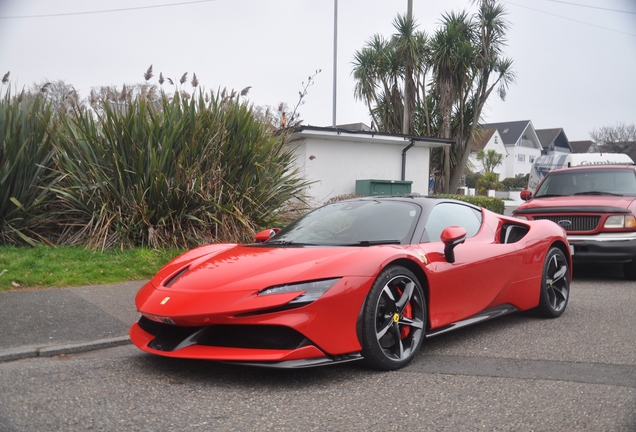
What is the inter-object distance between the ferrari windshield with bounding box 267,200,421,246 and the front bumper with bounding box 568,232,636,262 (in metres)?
4.67

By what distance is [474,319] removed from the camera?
16.9ft

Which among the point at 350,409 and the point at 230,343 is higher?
the point at 230,343

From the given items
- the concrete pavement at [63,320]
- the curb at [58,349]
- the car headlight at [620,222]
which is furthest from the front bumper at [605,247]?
the curb at [58,349]

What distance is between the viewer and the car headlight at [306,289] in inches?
155

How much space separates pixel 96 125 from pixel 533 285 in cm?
629

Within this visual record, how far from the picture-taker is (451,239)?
4.77 metres

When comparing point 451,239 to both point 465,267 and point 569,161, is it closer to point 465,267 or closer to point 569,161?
point 465,267

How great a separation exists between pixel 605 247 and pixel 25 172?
7995 mm

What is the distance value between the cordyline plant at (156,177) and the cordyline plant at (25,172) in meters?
0.23

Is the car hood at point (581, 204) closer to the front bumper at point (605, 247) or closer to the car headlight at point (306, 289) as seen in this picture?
the front bumper at point (605, 247)

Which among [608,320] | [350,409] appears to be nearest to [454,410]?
[350,409]

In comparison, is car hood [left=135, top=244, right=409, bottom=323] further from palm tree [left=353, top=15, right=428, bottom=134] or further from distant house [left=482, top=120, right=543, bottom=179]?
distant house [left=482, top=120, right=543, bottom=179]

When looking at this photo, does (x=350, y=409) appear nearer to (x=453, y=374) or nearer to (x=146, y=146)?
(x=453, y=374)

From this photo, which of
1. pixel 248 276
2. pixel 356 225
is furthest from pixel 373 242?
pixel 248 276
